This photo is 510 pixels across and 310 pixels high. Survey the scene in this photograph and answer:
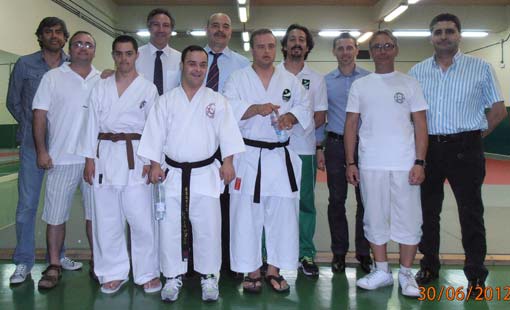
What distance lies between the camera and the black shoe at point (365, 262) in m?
3.72

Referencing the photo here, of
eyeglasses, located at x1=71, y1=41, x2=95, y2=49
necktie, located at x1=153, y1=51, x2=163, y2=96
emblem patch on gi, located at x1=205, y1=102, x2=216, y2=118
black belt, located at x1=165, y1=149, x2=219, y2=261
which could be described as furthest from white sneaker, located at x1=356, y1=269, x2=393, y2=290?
eyeglasses, located at x1=71, y1=41, x2=95, y2=49

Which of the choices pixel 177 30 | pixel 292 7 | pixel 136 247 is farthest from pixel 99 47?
pixel 136 247

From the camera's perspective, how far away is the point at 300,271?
3670mm

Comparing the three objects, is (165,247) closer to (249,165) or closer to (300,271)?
(249,165)

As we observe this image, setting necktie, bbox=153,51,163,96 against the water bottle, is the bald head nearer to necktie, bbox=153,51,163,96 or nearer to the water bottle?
necktie, bbox=153,51,163,96

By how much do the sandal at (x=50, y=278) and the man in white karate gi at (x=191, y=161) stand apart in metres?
0.93

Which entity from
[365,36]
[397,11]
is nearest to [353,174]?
[397,11]

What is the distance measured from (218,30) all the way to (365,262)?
7.73 feet

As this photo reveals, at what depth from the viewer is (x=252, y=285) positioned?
319cm

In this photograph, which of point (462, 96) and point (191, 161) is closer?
point (191, 161)

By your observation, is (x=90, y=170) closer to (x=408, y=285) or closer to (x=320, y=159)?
(x=320, y=159)

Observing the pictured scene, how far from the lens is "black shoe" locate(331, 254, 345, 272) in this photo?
3.69m

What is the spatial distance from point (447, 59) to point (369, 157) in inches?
37.3

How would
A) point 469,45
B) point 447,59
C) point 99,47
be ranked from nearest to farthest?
1. point 447,59
2. point 99,47
3. point 469,45
